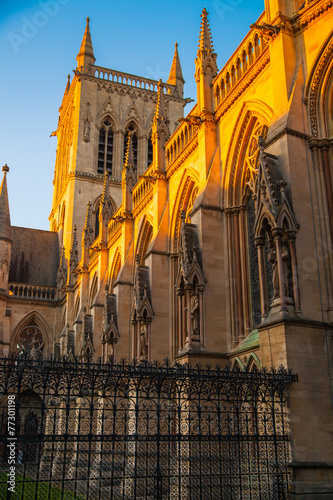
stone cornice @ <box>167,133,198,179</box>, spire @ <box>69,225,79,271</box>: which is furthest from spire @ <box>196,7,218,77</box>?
spire @ <box>69,225,79,271</box>

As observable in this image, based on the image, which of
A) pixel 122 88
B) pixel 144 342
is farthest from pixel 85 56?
pixel 144 342

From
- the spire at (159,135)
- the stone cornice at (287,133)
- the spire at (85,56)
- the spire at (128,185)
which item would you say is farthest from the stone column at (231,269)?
the spire at (85,56)

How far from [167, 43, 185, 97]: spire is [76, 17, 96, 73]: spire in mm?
7584

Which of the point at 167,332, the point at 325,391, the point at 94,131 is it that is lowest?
the point at 325,391

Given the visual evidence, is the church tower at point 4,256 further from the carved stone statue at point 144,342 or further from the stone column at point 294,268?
the stone column at point 294,268

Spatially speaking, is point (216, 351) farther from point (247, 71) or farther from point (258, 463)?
point (247, 71)

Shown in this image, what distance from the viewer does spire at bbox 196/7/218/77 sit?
18.3 m

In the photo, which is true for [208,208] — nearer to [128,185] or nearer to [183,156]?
[183,156]

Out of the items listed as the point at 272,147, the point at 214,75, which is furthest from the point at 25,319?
the point at 272,147

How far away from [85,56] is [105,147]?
8.97 m

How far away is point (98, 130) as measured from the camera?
4544 cm

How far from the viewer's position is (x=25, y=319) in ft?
132

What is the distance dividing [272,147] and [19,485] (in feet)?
47.1

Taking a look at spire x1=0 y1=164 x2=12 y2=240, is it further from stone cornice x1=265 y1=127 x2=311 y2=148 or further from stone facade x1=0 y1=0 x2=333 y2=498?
Answer: stone cornice x1=265 y1=127 x2=311 y2=148
